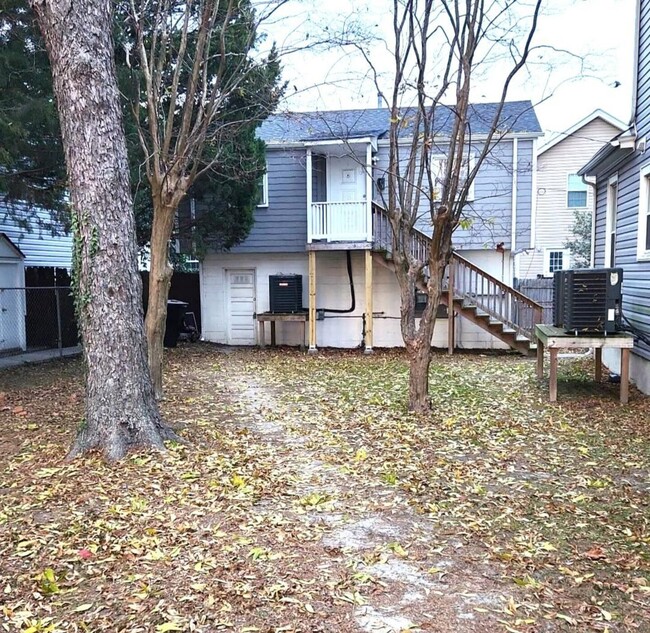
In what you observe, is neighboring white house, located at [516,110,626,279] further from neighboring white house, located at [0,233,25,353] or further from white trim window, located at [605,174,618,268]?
neighboring white house, located at [0,233,25,353]

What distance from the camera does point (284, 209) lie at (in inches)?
551

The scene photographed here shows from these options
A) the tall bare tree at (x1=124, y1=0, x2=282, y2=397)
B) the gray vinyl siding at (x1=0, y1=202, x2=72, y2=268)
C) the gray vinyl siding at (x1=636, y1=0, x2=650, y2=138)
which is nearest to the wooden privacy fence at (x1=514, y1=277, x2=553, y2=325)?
the gray vinyl siding at (x1=636, y1=0, x2=650, y2=138)

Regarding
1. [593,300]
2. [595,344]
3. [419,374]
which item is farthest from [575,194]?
[419,374]

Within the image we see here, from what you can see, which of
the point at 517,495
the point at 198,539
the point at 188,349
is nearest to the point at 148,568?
the point at 198,539

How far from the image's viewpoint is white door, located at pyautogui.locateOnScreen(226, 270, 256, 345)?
1466cm

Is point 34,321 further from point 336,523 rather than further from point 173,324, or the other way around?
point 336,523

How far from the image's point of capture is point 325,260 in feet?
46.0

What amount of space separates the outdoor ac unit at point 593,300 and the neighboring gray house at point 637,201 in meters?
0.77

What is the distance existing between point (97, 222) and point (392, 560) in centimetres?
361

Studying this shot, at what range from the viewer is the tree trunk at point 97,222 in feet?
15.9

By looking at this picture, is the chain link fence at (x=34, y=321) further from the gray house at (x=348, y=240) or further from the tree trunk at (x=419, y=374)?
the tree trunk at (x=419, y=374)

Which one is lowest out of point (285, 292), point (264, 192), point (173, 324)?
point (173, 324)

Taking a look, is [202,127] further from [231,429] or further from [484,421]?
[484,421]

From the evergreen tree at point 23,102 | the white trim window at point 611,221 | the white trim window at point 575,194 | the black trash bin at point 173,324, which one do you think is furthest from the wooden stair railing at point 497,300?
the white trim window at point 575,194
